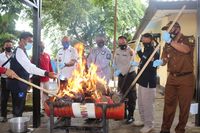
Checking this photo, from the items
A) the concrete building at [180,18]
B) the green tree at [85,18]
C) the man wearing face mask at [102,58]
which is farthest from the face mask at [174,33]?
the green tree at [85,18]

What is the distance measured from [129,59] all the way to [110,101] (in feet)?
9.14

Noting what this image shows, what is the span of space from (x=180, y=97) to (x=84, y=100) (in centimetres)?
198

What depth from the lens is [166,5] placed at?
9.30m

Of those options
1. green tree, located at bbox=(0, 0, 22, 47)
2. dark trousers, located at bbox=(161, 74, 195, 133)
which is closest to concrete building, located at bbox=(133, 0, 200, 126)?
dark trousers, located at bbox=(161, 74, 195, 133)

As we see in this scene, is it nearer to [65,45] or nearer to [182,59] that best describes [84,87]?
[182,59]

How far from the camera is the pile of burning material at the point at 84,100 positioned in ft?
18.3

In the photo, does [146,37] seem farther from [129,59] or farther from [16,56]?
[16,56]

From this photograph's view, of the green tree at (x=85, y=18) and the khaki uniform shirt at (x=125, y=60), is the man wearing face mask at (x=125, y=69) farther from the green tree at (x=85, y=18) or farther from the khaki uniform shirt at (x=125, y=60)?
the green tree at (x=85, y=18)

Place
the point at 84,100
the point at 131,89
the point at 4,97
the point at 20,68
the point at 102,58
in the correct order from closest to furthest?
the point at 84,100 → the point at 20,68 → the point at 131,89 → the point at 4,97 → the point at 102,58

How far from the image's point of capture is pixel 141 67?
7.50m

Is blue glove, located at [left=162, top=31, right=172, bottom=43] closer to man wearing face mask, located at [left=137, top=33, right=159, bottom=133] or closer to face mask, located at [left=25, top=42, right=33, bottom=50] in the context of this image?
man wearing face mask, located at [left=137, top=33, right=159, bottom=133]

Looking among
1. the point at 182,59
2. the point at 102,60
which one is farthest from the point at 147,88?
the point at 102,60

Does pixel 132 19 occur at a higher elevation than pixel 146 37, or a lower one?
higher

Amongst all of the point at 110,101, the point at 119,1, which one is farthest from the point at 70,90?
the point at 119,1
